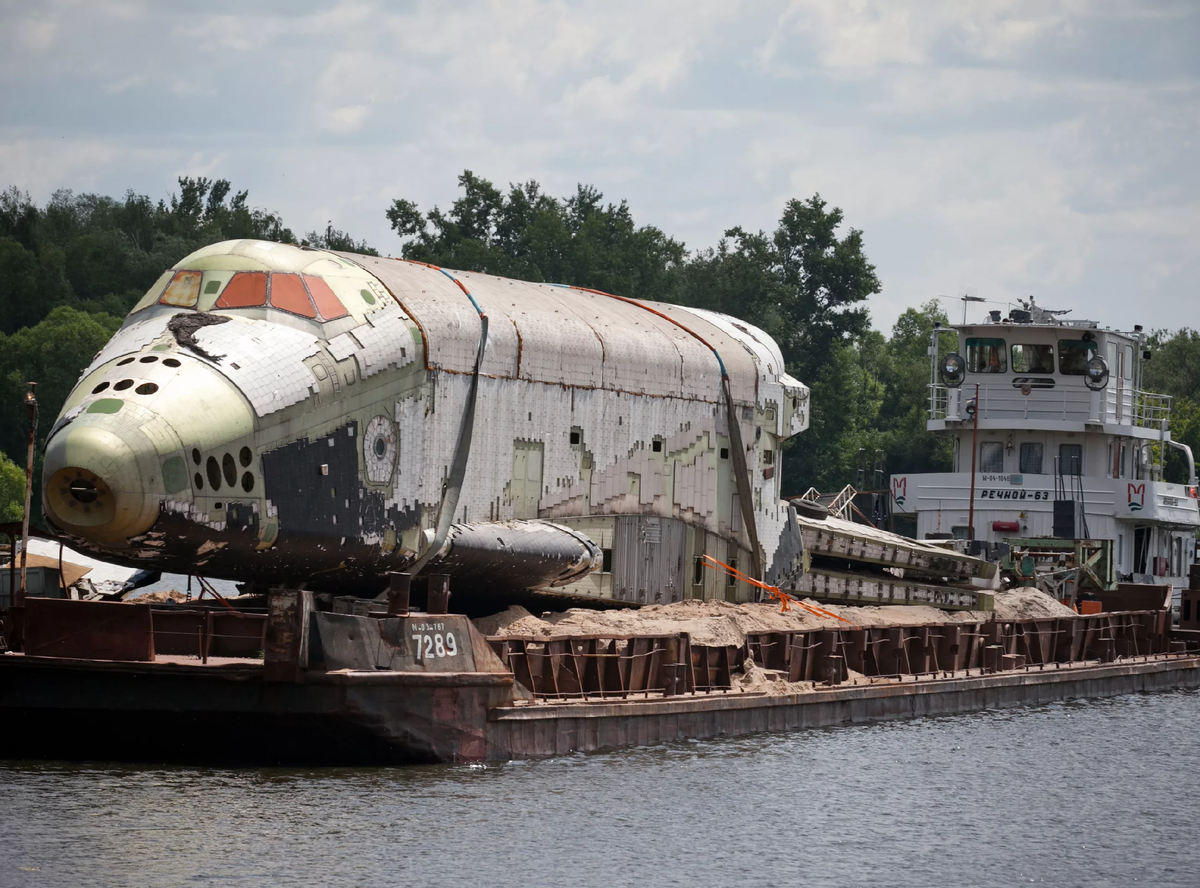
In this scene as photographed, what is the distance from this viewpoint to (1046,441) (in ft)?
142

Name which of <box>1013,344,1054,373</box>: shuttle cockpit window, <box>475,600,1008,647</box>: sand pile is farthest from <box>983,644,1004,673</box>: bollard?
<box>1013,344,1054,373</box>: shuttle cockpit window

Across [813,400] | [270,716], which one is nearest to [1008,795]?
[270,716]

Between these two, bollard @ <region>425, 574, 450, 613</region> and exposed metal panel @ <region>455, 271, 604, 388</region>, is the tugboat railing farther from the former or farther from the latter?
bollard @ <region>425, 574, 450, 613</region>

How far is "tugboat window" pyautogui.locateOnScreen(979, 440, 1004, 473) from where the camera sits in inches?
1727

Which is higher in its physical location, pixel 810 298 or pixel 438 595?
pixel 810 298

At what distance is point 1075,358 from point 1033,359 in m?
0.95

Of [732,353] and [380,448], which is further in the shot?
[732,353]

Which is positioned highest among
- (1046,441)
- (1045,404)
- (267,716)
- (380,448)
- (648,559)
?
(1045,404)

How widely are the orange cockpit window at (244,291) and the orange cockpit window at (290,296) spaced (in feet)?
0.44

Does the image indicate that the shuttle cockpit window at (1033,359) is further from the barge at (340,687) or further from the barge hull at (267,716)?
the barge hull at (267,716)

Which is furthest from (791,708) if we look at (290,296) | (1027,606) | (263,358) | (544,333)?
(1027,606)

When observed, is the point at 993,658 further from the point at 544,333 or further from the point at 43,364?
the point at 43,364

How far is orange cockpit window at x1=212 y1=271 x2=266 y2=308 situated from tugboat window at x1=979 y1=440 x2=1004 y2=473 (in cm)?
2543

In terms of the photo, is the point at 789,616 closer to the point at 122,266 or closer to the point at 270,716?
the point at 270,716
